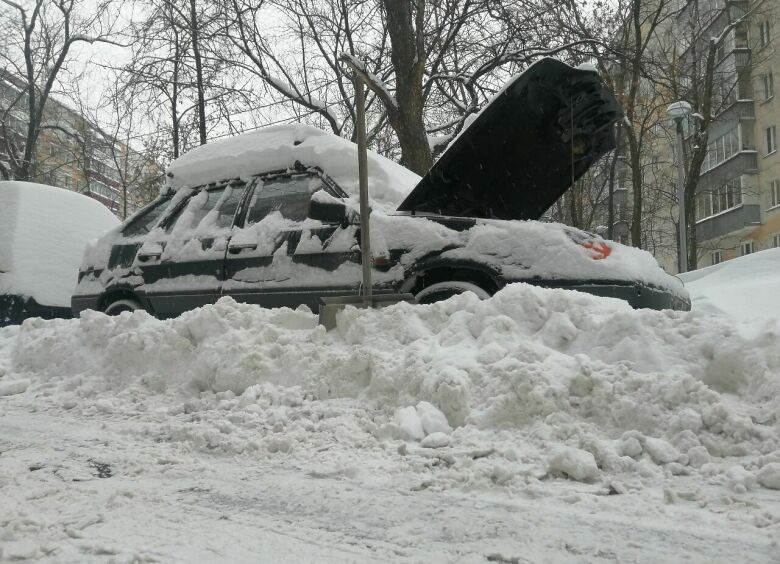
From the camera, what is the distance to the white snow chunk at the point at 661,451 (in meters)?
2.55

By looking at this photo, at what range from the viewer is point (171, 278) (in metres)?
5.53

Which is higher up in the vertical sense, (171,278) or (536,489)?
(171,278)

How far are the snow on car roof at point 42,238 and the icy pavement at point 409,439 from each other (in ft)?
9.09

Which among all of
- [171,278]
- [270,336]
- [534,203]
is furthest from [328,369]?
[534,203]

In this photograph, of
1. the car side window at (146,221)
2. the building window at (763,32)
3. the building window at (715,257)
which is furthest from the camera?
the building window at (715,257)

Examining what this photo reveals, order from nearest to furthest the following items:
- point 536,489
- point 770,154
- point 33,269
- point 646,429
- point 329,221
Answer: point 536,489 → point 646,429 → point 329,221 → point 33,269 → point 770,154

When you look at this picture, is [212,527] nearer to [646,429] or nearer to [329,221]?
[646,429]

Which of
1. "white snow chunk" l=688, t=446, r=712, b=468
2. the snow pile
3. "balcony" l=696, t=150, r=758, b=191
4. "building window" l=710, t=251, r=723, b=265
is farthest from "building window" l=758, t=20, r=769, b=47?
"white snow chunk" l=688, t=446, r=712, b=468

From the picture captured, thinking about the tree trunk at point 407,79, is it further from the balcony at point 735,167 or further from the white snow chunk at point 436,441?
the balcony at point 735,167

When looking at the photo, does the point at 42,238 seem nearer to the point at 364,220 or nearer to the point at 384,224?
the point at 384,224

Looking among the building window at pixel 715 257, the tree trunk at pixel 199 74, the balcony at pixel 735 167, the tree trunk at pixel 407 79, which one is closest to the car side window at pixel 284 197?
the tree trunk at pixel 407 79

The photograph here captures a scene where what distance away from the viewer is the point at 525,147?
526 cm

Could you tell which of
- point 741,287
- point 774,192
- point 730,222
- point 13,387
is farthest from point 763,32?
point 13,387

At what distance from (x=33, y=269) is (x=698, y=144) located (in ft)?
62.2
